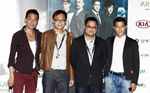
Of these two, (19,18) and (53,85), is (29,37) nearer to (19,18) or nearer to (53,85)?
(53,85)

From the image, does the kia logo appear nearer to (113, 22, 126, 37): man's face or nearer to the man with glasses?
(113, 22, 126, 37): man's face

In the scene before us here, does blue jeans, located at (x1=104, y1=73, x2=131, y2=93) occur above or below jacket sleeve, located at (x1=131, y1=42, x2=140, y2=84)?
below

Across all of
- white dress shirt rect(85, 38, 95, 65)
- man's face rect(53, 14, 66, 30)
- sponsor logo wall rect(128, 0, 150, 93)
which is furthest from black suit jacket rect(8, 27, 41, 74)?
sponsor logo wall rect(128, 0, 150, 93)

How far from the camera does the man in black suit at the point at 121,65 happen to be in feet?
13.0

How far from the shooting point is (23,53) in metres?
4.00

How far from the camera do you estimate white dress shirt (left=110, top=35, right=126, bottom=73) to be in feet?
13.0

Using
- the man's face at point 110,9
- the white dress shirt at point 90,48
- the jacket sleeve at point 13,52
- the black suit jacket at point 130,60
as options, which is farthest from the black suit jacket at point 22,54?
the man's face at point 110,9

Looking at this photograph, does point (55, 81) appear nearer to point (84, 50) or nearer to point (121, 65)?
point (84, 50)

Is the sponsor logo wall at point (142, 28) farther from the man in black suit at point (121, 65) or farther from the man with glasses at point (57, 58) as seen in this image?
the man with glasses at point (57, 58)

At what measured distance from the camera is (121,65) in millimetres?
3961

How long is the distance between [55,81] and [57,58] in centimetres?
25

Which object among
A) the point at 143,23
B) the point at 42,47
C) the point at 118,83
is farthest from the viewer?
the point at 143,23

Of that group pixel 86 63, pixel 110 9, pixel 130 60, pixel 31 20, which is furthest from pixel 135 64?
pixel 31 20

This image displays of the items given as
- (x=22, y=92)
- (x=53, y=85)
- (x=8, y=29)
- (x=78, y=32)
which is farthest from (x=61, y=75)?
(x=8, y=29)
